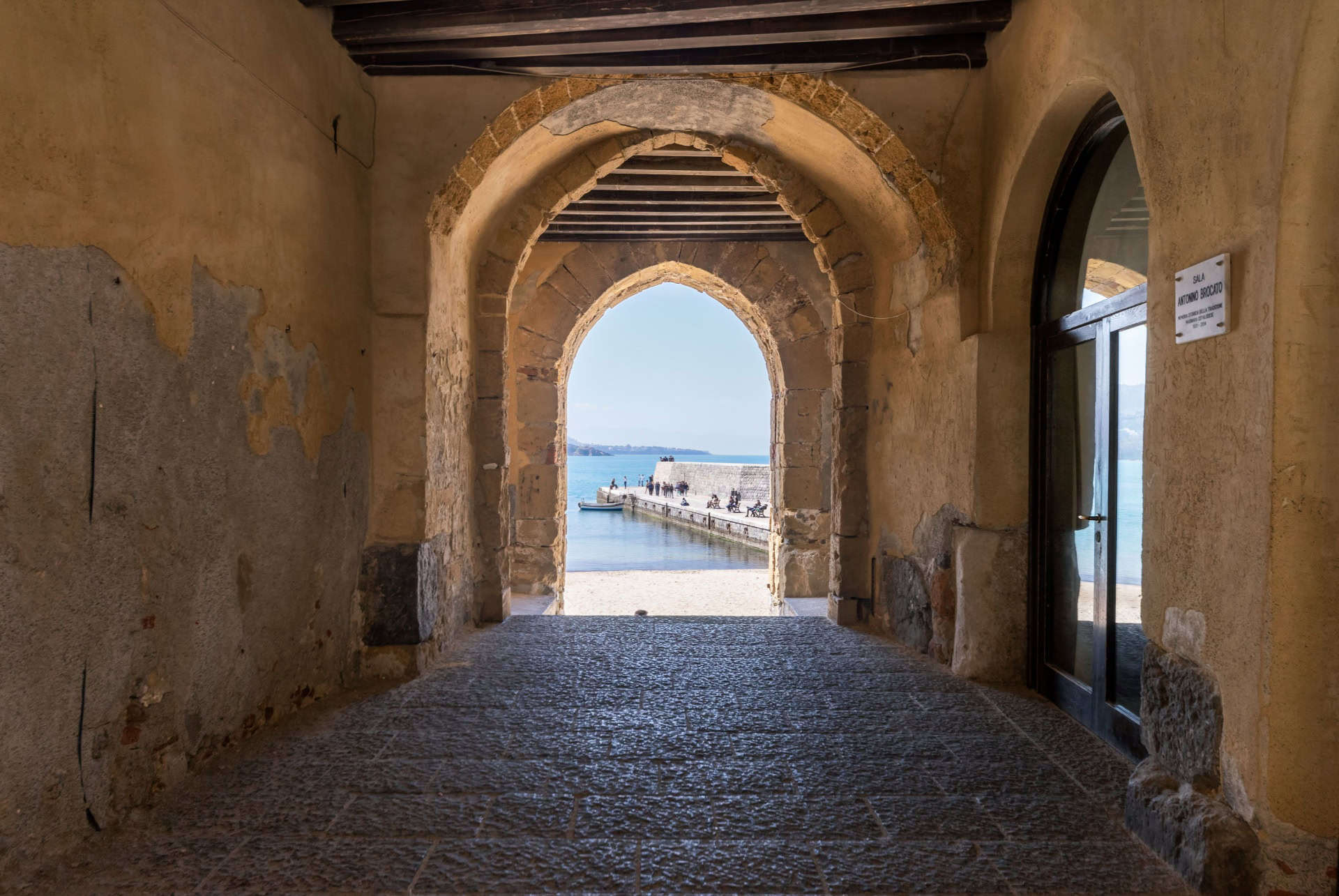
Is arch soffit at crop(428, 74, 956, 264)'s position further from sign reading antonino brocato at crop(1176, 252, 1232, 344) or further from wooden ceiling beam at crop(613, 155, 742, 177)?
sign reading antonino brocato at crop(1176, 252, 1232, 344)

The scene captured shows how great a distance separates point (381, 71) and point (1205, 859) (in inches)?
156

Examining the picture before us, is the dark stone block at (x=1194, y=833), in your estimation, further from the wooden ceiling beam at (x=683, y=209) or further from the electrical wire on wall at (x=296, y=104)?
the wooden ceiling beam at (x=683, y=209)

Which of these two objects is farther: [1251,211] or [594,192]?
[594,192]

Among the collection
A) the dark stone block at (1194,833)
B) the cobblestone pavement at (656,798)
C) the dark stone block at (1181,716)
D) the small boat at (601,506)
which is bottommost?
the small boat at (601,506)

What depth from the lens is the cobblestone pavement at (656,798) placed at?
187 centimetres

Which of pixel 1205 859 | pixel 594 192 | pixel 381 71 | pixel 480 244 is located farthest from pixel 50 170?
pixel 594 192

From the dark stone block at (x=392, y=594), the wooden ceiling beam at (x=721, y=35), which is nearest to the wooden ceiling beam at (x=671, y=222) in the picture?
the wooden ceiling beam at (x=721, y=35)

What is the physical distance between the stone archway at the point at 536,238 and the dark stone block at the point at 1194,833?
7.55 ft

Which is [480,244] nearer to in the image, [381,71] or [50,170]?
[381,71]

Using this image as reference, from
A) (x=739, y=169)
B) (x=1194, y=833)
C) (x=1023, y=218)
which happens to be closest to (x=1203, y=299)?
(x=1194, y=833)

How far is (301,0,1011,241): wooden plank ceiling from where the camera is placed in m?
3.02

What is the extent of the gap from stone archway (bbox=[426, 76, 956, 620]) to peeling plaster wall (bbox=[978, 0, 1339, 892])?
1.51 metres

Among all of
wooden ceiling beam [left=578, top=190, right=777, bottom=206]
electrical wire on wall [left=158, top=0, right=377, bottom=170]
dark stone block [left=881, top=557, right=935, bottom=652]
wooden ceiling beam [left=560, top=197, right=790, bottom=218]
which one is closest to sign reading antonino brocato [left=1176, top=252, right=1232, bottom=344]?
dark stone block [left=881, top=557, right=935, bottom=652]

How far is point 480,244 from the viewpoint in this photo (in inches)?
171
